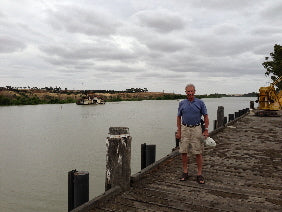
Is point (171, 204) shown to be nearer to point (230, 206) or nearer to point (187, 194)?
point (187, 194)

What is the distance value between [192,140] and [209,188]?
39.7 inches

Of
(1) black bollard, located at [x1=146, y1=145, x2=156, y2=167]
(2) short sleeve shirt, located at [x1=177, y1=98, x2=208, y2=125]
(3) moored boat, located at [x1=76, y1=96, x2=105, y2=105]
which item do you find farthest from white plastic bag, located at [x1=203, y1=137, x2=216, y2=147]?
(3) moored boat, located at [x1=76, y1=96, x2=105, y2=105]

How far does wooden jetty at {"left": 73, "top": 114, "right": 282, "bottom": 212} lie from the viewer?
456cm

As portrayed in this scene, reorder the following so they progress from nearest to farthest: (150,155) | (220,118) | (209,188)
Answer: (209,188)
(150,155)
(220,118)

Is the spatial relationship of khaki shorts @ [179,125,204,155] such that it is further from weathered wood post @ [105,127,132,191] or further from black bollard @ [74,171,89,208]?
black bollard @ [74,171,89,208]

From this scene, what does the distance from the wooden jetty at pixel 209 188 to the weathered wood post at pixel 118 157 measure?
204mm

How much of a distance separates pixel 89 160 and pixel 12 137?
1415cm

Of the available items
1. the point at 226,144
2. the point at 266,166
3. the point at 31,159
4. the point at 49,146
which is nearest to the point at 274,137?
the point at 226,144

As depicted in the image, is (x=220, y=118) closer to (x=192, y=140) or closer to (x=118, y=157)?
(x=192, y=140)

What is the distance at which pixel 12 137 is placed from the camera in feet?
87.5

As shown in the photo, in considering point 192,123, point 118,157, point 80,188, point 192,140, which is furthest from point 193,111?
point 80,188

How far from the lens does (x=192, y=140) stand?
555 centimetres

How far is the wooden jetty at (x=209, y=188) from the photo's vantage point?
4.56 meters

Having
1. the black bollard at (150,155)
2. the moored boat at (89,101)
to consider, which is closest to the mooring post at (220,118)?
the black bollard at (150,155)
